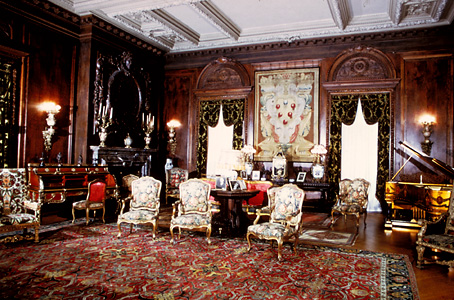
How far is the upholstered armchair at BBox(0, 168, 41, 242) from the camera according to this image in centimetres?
487

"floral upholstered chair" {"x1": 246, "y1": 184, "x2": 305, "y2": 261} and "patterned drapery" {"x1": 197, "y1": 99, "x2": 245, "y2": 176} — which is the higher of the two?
"patterned drapery" {"x1": 197, "y1": 99, "x2": 245, "y2": 176}

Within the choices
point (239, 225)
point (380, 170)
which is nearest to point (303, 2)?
point (380, 170)

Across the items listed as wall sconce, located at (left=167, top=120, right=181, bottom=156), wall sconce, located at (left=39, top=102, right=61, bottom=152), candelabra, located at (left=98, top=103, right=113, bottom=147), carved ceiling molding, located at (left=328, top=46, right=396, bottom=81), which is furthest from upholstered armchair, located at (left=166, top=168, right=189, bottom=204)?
carved ceiling molding, located at (left=328, top=46, right=396, bottom=81)

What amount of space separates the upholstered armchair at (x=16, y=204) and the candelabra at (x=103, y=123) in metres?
2.67

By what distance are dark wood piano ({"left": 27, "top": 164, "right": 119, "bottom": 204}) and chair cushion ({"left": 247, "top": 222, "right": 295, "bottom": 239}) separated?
12.2 feet

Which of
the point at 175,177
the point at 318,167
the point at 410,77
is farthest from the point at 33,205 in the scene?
the point at 410,77

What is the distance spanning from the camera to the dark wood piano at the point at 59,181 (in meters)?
6.21

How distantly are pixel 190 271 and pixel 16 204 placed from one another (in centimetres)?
314

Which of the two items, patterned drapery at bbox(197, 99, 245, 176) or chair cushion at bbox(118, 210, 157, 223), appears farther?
patterned drapery at bbox(197, 99, 245, 176)

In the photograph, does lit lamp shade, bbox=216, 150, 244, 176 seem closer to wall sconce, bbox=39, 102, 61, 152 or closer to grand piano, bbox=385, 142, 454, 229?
grand piano, bbox=385, 142, 454, 229

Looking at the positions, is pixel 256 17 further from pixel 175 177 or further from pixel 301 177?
pixel 175 177

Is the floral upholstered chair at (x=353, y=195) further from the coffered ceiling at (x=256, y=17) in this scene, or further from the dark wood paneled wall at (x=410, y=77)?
the coffered ceiling at (x=256, y=17)

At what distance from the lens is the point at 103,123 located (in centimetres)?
806

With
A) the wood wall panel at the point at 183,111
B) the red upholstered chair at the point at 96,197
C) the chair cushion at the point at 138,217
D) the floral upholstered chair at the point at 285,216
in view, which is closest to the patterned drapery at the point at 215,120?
the wood wall panel at the point at 183,111
